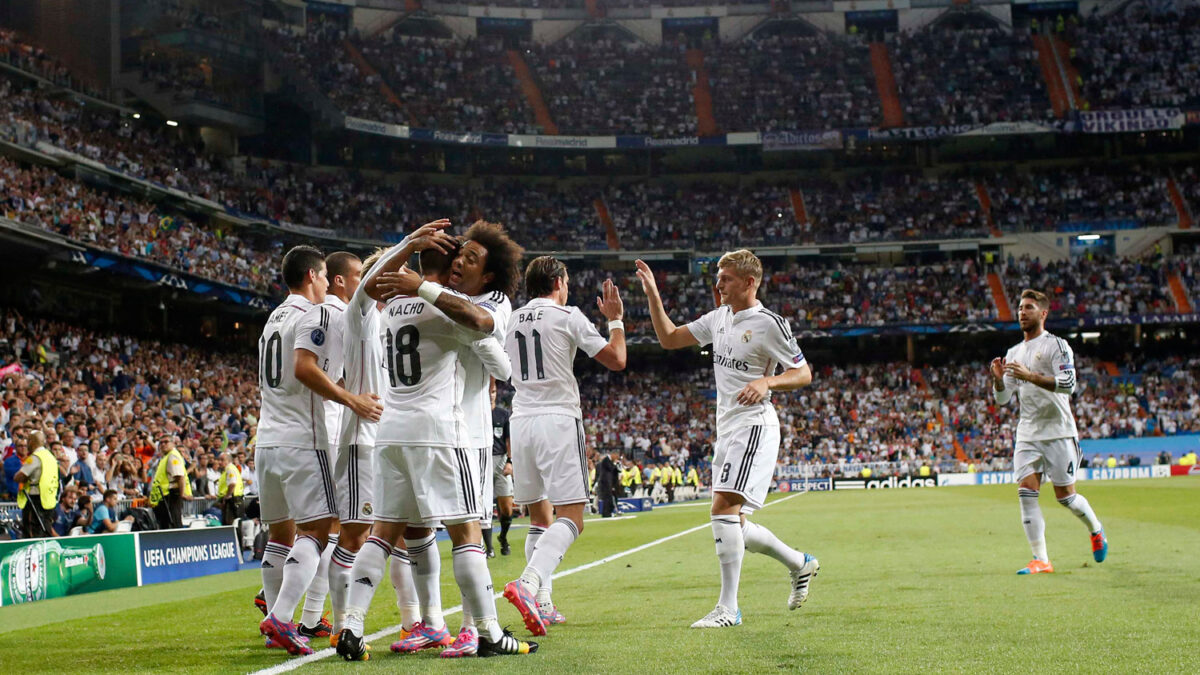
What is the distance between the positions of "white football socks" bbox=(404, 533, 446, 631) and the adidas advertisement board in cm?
4247

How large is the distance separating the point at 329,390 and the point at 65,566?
917 cm

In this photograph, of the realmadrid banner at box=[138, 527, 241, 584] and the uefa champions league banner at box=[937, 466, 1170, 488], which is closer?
the realmadrid banner at box=[138, 527, 241, 584]

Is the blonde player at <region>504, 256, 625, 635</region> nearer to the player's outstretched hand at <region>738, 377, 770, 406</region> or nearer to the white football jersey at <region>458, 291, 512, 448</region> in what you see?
the player's outstretched hand at <region>738, 377, 770, 406</region>

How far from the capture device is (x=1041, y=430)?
11.9 m

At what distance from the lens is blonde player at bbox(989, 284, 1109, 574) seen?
452 inches

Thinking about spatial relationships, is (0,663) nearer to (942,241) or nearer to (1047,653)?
(1047,653)

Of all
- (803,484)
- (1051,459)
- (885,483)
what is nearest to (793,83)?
(803,484)

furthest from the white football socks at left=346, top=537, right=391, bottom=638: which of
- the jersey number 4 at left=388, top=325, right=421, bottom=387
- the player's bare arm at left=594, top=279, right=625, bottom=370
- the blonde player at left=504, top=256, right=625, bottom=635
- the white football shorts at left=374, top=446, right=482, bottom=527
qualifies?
the player's bare arm at left=594, top=279, right=625, bottom=370

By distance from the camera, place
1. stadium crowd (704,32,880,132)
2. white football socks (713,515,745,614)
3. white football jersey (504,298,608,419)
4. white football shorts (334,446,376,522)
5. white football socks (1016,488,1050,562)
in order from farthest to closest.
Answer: stadium crowd (704,32,880,132), white football socks (1016,488,1050,562), white football jersey (504,298,608,419), white football socks (713,515,745,614), white football shorts (334,446,376,522)

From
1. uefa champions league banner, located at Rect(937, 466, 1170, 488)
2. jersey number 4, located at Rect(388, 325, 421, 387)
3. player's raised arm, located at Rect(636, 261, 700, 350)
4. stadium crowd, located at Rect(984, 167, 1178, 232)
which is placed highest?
stadium crowd, located at Rect(984, 167, 1178, 232)

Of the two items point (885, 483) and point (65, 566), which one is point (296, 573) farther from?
point (885, 483)

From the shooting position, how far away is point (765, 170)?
64625 millimetres

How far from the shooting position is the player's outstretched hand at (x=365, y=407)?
6.98 meters

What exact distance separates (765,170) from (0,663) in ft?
196
